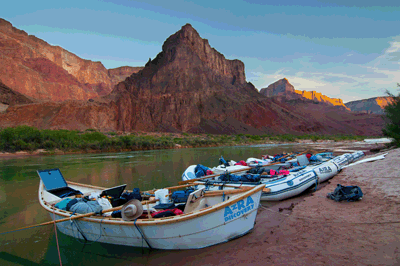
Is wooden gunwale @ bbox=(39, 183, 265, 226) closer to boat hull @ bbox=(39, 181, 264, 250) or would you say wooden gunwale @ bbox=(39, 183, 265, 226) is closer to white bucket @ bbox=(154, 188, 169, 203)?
boat hull @ bbox=(39, 181, 264, 250)

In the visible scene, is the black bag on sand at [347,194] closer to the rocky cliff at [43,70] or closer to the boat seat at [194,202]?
the boat seat at [194,202]

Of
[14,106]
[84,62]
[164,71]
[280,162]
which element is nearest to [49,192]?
[280,162]

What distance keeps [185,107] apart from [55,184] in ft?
288

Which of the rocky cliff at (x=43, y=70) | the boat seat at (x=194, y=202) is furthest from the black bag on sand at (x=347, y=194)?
→ the rocky cliff at (x=43, y=70)

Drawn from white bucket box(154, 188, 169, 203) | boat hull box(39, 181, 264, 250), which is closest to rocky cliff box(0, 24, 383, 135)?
white bucket box(154, 188, 169, 203)

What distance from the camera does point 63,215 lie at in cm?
632

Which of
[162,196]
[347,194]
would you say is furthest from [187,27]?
[347,194]

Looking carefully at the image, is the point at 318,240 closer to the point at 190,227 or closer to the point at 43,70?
the point at 190,227

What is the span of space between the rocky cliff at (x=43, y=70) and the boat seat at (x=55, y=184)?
108038mm

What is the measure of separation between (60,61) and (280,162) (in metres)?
159

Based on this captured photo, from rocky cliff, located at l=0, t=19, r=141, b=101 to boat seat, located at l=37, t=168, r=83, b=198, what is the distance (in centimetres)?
10804

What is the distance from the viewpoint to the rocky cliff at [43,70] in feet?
311

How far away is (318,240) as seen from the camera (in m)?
5.05

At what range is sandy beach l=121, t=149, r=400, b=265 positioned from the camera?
4289 mm
